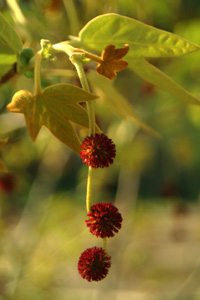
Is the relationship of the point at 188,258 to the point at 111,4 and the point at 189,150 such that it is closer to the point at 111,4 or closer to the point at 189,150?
the point at 189,150

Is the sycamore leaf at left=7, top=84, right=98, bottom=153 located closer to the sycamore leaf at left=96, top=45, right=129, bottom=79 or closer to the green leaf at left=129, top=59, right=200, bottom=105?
the sycamore leaf at left=96, top=45, right=129, bottom=79

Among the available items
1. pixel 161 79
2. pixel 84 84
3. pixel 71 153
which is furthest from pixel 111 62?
pixel 71 153

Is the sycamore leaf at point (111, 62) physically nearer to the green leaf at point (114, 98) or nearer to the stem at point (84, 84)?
the stem at point (84, 84)

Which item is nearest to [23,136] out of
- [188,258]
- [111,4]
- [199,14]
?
[111,4]

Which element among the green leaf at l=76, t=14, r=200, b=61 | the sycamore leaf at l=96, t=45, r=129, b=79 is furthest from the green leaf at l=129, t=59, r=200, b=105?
the sycamore leaf at l=96, t=45, r=129, b=79

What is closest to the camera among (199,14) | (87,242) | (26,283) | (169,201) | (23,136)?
(199,14)

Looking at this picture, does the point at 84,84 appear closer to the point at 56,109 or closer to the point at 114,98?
the point at 56,109
